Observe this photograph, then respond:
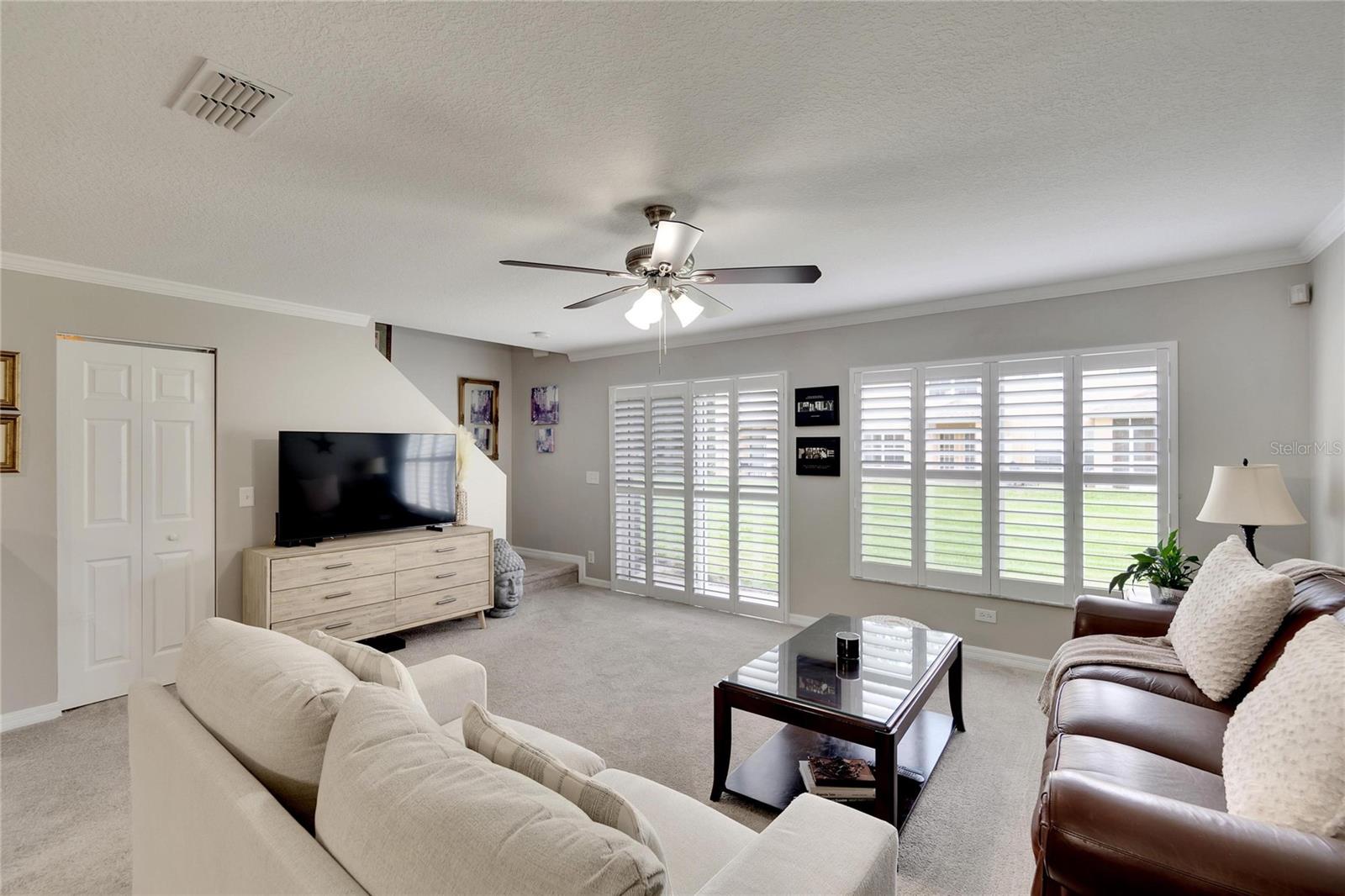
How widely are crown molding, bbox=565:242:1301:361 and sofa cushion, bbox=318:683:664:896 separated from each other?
4.00 meters

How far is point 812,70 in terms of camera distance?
5.13 feet

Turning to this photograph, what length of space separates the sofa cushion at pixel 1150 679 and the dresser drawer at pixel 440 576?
3.89m

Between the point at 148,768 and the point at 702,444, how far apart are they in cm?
417

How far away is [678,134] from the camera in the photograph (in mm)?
1879

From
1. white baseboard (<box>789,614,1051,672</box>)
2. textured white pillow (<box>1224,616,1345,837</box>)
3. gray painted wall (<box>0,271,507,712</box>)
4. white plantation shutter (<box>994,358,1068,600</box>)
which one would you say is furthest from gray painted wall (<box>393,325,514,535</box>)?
textured white pillow (<box>1224,616,1345,837</box>)

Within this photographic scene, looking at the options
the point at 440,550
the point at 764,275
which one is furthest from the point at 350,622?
the point at 764,275

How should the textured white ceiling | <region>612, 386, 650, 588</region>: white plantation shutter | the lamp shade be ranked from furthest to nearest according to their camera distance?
<region>612, 386, 650, 588</region>: white plantation shutter, the lamp shade, the textured white ceiling

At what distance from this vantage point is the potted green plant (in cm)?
303

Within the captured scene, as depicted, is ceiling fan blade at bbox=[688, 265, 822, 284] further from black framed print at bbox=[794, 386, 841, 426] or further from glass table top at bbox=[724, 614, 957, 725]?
black framed print at bbox=[794, 386, 841, 426]

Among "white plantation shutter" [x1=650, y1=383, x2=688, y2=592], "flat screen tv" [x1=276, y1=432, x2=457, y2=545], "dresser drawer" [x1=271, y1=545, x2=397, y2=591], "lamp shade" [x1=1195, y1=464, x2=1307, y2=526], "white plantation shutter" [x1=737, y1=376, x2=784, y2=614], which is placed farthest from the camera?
"white plantation shutter" [x1=650, y1=383, x2=688, y2=592]

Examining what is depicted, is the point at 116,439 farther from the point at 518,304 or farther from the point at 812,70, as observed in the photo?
the point at 812,70

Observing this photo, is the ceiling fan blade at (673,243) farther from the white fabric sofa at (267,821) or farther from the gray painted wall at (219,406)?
the gray painted wall at (219,406)

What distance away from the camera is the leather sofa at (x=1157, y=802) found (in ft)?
3.77

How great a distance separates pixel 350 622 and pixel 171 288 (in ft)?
7.49
